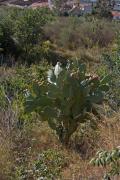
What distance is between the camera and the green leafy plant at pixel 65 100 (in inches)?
199

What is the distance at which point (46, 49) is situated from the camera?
56.4 feet

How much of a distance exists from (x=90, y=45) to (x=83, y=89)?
15305 mm

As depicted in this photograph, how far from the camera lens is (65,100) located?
16.6ft

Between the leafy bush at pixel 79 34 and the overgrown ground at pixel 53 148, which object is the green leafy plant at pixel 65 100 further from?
the leafy bush at pixel 79 34

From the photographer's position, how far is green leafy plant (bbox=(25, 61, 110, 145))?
16.5 feet

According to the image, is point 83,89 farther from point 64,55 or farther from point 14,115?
point 64,55

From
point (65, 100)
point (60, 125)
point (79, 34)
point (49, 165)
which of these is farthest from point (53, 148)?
point (79, 34)

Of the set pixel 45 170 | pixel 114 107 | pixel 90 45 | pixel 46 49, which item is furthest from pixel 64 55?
pixel 45 170

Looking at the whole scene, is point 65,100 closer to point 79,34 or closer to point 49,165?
point 49,165

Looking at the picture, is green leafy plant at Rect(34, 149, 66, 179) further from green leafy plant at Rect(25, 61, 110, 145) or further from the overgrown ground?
green leafy plant at Rect(25, 61, 110, 145)

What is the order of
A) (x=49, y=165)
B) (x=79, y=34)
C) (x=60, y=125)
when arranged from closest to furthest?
(x=49, y=165)
(x=60, y=125)
(x=79, y=34)

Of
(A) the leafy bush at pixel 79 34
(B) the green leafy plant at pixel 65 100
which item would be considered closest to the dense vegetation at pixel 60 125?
(B) the green leafy plant at pixel 65 100

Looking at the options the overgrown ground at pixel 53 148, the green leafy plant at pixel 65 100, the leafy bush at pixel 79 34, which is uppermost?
the green leafy plant at pixel 65 100

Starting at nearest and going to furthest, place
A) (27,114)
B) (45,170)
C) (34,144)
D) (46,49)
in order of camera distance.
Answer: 1. (45,170)
2. (34,144)
3. (27,114)
4. (46,49)
